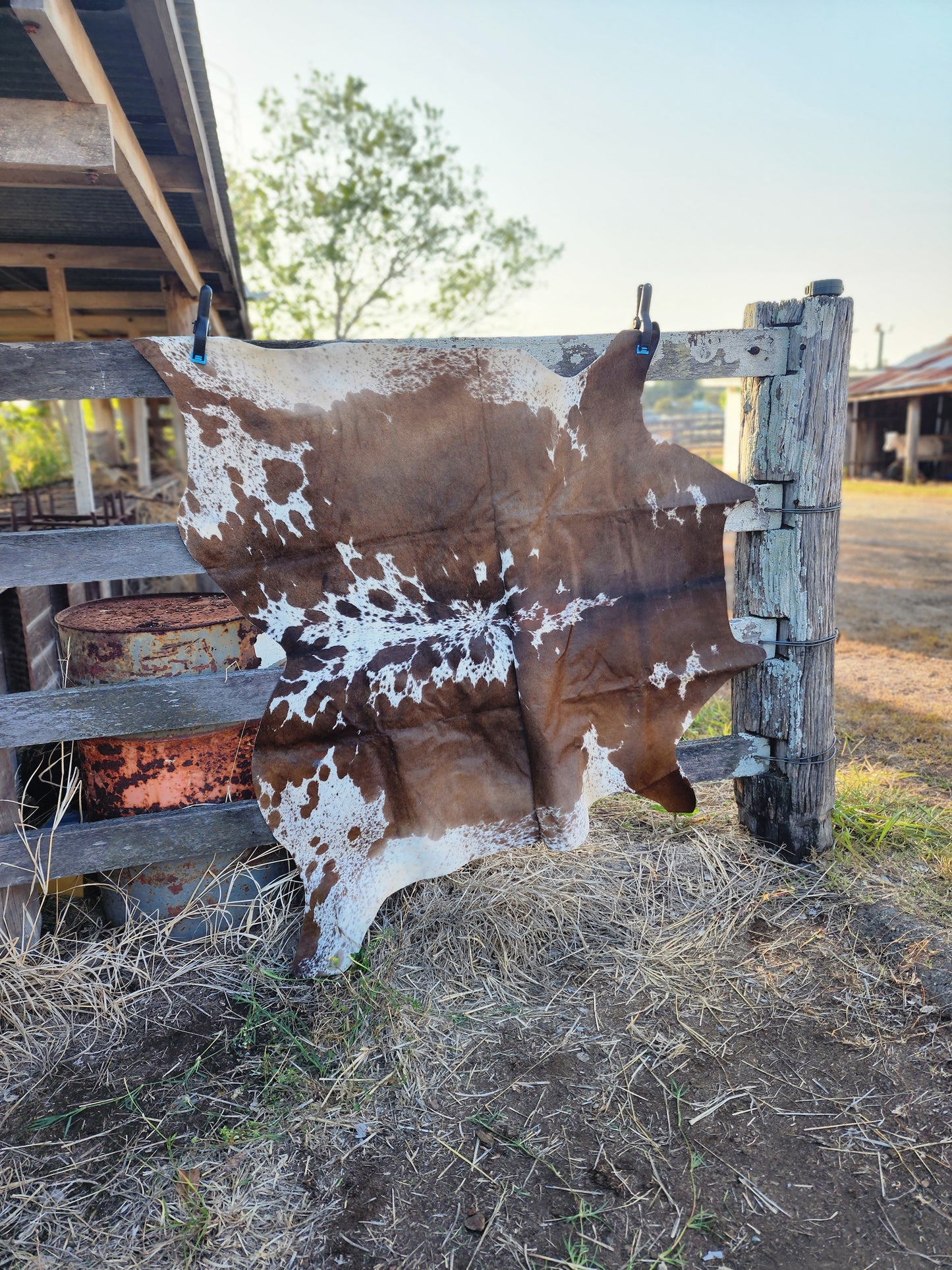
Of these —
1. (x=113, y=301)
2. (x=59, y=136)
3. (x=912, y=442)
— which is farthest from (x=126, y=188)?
(x=912, y=442)

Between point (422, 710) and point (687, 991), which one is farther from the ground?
point (422, 710)

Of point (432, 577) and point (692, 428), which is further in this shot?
point (692, 428)

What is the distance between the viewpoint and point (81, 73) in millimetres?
2719

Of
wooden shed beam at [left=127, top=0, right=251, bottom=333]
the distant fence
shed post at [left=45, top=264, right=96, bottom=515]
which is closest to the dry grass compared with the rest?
wooden shed beam at [left=127, top=0, right=251, bottom=333]

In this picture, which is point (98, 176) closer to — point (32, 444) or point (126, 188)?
point (126, 188)

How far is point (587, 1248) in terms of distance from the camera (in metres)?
1.77

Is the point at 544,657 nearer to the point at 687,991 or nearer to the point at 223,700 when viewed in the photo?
the point at 223,700

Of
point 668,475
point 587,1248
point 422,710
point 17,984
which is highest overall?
point 668,475

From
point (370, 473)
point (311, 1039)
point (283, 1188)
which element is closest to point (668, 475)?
point (370, 473)

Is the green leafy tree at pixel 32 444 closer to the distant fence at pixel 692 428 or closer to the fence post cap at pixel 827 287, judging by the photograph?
the fence post cap at pixel 827 287

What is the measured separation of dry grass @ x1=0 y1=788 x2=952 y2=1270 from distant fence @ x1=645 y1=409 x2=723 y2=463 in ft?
110

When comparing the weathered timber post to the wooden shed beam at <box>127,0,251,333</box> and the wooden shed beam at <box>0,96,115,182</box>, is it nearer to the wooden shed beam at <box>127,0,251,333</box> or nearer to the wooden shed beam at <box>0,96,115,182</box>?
the wooden shed beam at <box>0,96,115,182</box>

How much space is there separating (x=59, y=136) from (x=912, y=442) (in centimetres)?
2226

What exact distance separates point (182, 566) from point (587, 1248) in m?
1.97
